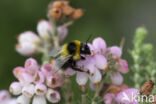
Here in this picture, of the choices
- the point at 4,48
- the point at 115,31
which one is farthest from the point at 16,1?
the point at 115,31

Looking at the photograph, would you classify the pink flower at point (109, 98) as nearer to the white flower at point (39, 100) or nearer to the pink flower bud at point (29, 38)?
the white flower at point (39, 100)

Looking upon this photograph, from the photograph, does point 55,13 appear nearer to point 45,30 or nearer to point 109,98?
point 45,30

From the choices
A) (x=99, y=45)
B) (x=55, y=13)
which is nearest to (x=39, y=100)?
(x=99, y=45)

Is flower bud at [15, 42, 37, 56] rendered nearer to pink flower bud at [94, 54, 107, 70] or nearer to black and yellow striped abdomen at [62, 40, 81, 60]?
black and yellow striped abdomen at [62, 40, 81, 60]

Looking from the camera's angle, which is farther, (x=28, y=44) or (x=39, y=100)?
(x=28, y=44)

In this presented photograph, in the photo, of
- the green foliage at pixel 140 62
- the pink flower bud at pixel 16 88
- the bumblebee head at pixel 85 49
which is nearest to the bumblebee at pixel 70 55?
the bumblebee head at pixel 85 49

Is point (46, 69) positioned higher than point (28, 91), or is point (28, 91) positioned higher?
point (46, 69)

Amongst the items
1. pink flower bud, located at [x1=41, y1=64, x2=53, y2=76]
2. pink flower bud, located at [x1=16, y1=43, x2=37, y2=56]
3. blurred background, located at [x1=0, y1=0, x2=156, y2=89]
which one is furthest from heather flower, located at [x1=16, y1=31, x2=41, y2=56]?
blurred background, located at [x1=0, y1=0, x2=156, y2=89]
